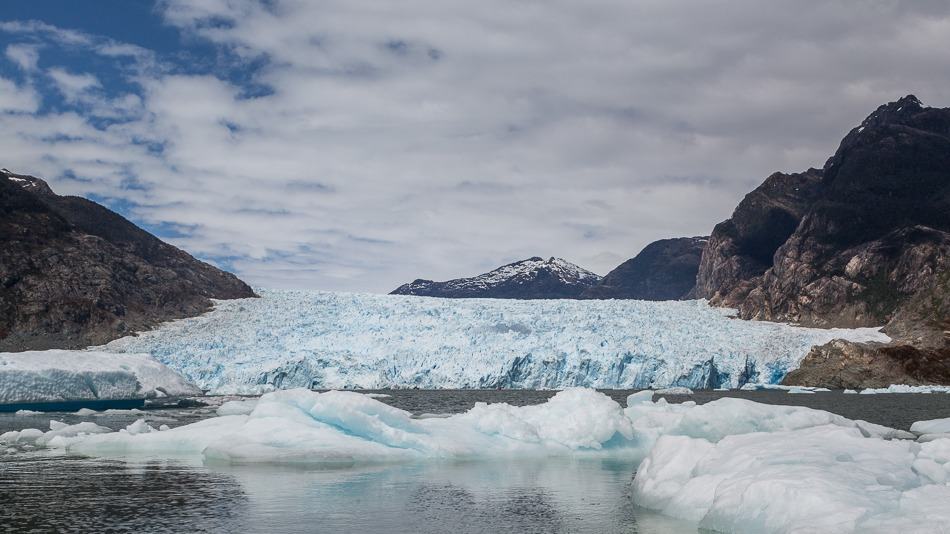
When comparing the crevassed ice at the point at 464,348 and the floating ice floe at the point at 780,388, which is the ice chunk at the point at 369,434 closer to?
the crevassed ice at the point at 464,348

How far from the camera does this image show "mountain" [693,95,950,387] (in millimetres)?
57656

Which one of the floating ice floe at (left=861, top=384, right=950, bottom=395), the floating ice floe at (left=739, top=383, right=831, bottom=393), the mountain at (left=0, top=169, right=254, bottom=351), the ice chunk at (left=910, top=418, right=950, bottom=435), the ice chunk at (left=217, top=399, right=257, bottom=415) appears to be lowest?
the floating ice floe at (left=861, top=384, right=950, bottom=395)

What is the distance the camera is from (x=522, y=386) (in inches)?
2178

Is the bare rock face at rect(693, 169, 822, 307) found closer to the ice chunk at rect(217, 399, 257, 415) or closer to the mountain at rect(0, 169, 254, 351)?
the mountain at rect(0, 169, 254, 351)

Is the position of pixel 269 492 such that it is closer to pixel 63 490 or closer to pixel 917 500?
pixel 63 490

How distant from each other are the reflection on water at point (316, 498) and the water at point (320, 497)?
22 mm

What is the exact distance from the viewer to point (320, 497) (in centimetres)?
1603

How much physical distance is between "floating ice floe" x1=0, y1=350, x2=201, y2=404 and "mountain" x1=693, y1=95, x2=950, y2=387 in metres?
41.6

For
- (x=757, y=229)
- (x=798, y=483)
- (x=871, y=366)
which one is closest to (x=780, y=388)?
(x=871, y=366)

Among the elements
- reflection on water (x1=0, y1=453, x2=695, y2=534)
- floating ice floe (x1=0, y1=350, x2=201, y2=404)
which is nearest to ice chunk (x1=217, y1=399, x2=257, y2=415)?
reflection on water (x1=0, y1=453, x2=695, y2=534)

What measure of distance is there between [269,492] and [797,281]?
8111cm

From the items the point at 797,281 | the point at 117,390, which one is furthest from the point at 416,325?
the point at 797,281

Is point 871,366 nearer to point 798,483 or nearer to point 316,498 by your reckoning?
point 798,483

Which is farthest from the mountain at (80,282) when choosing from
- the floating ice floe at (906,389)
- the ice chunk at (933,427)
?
the ice chunk at (933,427)
